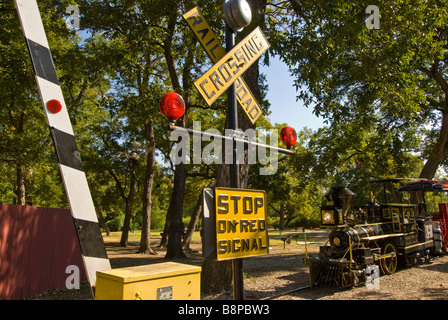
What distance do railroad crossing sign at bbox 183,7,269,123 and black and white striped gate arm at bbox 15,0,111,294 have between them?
1.63 metres

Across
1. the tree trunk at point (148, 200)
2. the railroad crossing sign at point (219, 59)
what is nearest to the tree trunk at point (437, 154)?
the tree trunk at point (148, 200)

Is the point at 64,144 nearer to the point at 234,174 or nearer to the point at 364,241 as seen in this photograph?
the point at 234,174

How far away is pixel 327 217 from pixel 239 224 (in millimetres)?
7162

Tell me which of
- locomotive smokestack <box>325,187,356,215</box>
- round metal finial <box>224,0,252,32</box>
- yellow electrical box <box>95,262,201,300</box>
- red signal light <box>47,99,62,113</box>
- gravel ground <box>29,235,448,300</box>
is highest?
round metal finial <box>224,0,252,32</box>

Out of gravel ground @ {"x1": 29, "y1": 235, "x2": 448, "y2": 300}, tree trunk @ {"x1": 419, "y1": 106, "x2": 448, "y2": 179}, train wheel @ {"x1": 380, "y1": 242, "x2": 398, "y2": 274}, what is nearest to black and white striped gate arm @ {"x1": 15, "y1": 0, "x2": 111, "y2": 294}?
gravel ground @ {"x1": 29, "y1": 235, "x2": 448, "y2": 300}

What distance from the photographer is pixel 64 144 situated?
142 inches

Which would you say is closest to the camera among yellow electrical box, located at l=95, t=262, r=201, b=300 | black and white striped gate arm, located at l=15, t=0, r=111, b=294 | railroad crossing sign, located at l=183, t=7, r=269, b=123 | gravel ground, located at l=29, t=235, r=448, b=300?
yellow electrical box, located at l=95, t=262, r=201, b=300

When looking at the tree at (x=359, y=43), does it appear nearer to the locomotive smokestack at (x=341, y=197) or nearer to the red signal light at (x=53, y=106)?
the locomotive smokestack at (x=341, y=197)

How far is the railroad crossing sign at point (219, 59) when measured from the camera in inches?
128

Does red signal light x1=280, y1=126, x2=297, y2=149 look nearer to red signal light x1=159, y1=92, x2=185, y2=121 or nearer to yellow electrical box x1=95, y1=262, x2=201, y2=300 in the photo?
red signal light x1=159, y1=92, x2=185, y2=121

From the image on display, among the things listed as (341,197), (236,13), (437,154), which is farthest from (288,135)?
(437,154)

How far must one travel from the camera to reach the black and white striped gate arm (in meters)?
3.51

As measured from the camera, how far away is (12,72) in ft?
39.8

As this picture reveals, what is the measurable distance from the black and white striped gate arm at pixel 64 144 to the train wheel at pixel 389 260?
9.71m
